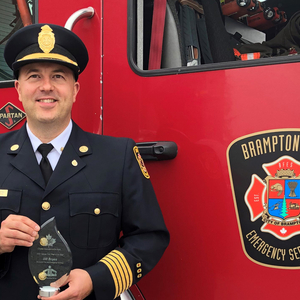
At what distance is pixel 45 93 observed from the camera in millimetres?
1295

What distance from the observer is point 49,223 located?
1.04 metres

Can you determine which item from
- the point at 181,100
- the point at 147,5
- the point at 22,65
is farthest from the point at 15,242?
the point at 147,5

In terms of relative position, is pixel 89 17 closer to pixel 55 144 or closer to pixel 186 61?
pixel 186 61

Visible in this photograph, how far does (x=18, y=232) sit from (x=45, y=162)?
0.30 m

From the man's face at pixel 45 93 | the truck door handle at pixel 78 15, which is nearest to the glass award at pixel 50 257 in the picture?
the man's face at pixel 45 93

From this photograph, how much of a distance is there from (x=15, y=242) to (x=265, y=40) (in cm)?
132

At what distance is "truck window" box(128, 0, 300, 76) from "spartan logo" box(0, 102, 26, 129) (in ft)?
1.89

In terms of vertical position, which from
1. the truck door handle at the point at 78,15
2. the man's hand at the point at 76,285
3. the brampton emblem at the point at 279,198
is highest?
the truck door handle at the point at 78,15

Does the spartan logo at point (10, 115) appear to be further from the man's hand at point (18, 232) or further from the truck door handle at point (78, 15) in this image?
the man's hand at point (18, 232)

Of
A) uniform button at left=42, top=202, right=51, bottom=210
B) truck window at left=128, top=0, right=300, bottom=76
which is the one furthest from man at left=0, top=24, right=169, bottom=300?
truck window at left=128, top=0, right=300, bottom=76

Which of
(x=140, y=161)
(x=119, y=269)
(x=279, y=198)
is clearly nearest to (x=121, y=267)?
(x=119, y=269)

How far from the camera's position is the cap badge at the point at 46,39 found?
1299mm

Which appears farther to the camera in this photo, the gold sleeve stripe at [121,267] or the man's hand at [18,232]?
the gold sleeve stripe at [121,267]

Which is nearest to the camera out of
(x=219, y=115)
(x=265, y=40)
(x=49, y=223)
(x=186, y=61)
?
(x=49, y=223)
